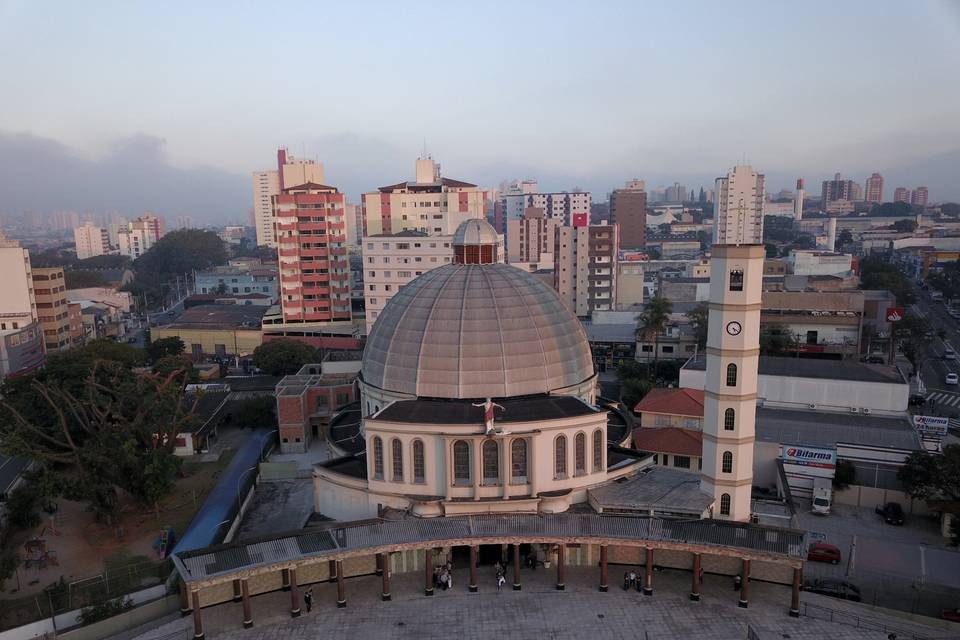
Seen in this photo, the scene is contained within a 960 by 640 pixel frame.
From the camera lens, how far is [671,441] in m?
42.4

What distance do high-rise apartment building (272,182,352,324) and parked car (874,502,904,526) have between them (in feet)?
204

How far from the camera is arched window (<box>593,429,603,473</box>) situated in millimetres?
32500

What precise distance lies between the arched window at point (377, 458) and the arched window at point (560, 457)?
8482mm

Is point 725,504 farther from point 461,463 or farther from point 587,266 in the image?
point 587,266

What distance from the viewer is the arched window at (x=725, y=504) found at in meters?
30.8

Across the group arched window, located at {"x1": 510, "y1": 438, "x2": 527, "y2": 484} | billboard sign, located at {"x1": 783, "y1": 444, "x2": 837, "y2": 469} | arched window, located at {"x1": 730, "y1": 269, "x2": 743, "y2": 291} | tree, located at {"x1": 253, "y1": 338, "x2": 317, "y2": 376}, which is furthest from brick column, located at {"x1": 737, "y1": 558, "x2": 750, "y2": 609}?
tree, located at {"x1": 253, "y1": 338, "x2": 317, "y2": 376}

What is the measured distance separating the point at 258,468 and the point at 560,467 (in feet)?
71.6

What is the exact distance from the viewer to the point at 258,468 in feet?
140

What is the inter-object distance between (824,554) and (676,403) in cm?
1516

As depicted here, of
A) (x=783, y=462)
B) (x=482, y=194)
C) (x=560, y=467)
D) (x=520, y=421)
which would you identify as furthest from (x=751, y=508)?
(x=482, y=194)

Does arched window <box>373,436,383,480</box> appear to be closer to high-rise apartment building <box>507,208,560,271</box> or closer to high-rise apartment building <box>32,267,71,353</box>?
high-rise apartment building <box>32,267,71,353</box>

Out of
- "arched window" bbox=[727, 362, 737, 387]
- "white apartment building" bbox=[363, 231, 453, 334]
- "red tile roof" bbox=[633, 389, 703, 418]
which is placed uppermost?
"white apartment building" bbox=[363, 231, 453, 334]

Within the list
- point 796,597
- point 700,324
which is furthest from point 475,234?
point 700,324

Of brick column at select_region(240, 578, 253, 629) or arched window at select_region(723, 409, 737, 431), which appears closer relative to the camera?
brick column at select_region(240, 578, 253, 629)
